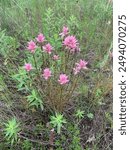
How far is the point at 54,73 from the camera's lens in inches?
99.8

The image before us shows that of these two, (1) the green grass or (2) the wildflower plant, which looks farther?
(1) the green grass

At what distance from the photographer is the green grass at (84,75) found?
98.3 inches

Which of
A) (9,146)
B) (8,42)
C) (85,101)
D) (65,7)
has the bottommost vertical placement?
(9,146)

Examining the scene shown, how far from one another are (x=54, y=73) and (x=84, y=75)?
446mm

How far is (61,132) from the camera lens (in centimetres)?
251

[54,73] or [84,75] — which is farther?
[84,75]

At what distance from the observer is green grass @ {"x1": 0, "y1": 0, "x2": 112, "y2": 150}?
8.20 ft

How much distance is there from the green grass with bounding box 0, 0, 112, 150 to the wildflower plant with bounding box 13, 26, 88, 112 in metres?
0.13

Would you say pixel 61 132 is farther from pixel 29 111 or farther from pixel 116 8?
pixel 116 8

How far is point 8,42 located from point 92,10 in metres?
0.99

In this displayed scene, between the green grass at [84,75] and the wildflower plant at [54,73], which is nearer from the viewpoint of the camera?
the wildflower plant at [54,73]

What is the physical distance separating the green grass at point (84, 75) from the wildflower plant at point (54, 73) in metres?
0.13

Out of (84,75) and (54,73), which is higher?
(84,75)

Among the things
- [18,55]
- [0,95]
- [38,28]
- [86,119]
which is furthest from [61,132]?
[38,28]
